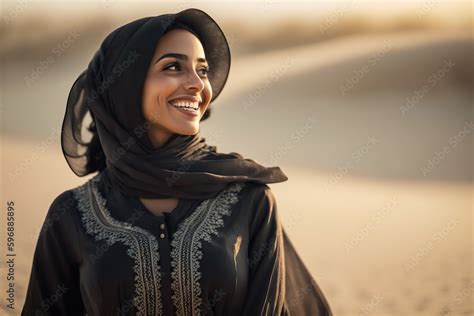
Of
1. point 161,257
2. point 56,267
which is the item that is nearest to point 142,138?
point 161,257

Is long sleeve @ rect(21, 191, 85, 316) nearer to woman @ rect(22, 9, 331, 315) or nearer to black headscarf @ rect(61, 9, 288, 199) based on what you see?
woman @ rect(22, 9, 331, 315)

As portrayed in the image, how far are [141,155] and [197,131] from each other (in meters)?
0.22

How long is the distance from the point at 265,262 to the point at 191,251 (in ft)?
0.86

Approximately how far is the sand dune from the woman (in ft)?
10.3

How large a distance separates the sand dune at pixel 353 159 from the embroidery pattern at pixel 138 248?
3227 millimetres

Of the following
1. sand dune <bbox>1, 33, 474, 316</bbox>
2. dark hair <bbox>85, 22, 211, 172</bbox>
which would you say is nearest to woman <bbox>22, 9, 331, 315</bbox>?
dark hair <bbox>85, 22, 211, 172</bbox>

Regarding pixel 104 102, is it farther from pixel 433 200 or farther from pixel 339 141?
pixel 339 141

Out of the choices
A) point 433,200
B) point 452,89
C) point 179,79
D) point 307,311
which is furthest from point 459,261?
point 452,89

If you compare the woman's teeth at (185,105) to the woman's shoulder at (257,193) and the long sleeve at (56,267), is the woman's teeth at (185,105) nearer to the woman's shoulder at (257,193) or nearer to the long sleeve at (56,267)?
the woman's shoulder at (257,193)

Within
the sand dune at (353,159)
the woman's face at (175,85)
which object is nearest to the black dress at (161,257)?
the woman's face at (175,85)

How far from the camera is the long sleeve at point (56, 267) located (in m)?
2.63

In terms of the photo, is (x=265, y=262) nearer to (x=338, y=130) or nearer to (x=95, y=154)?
(x=95, y=154)

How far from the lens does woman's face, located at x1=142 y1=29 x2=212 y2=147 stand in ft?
8.30

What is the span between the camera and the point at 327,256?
8.92 meters
